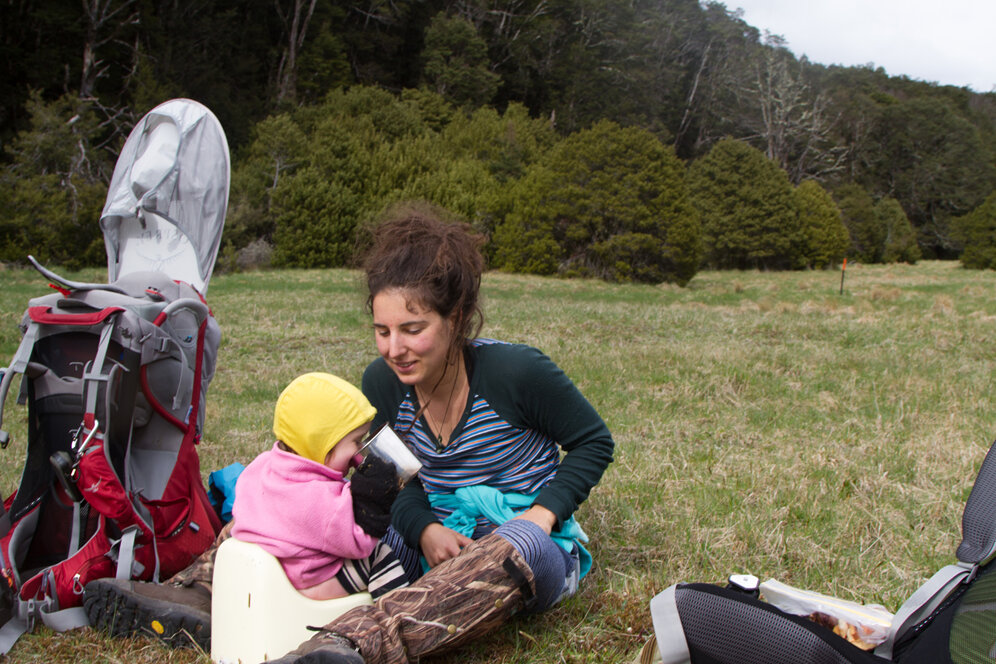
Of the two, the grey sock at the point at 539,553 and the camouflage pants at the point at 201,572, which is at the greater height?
the grey sock at the point at 539,553

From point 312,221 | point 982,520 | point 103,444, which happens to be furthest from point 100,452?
point 312,221

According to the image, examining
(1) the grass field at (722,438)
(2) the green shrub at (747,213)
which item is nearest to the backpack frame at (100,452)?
(1) the grass field at (722,438)

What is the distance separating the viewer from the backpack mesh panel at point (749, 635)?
1.77 meters

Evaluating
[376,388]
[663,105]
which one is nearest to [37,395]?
[376,388]

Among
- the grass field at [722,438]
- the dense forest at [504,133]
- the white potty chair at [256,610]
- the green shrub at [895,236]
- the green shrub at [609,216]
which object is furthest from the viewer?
the green shrub at [895,236]

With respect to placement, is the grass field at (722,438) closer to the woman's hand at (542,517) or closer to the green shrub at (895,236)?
the woman's hand at (542,517)

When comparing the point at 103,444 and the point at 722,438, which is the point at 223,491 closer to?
the point at 103,444

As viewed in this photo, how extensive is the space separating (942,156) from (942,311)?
4568 centimetres

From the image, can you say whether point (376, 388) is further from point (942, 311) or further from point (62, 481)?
point (942, 311)

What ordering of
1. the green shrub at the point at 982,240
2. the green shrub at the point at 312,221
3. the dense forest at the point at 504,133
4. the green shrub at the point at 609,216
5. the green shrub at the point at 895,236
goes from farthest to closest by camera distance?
the green shrub at the point at 895,236
the green shrub at the point at 982,240
the green shrub at the point at 312,221
the dense forest at the point at 504,133
the green shrub at the point at 609,216

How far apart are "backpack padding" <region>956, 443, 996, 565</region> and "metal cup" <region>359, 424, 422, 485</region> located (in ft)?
4.48

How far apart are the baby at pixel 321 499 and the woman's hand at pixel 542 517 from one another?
1.30 feet

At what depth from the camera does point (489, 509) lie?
260 centimetres

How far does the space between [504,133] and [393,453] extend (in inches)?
1137
